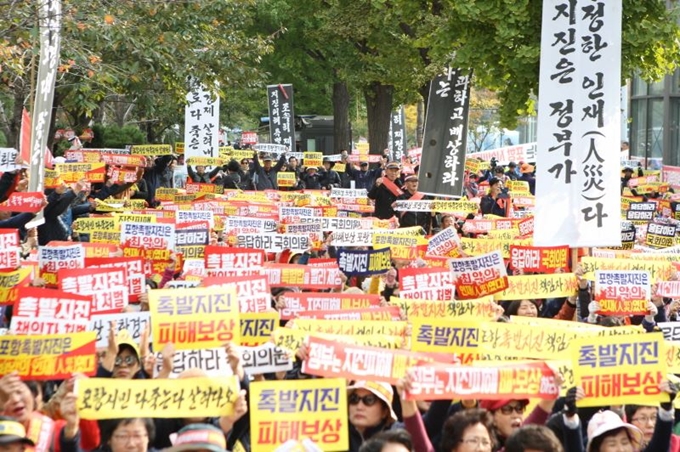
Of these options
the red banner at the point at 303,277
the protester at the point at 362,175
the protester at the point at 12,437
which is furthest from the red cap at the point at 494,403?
the protester at the point at 362,175

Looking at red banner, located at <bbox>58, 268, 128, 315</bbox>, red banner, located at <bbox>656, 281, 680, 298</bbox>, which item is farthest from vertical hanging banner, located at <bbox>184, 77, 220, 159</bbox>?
red banner, located at <bbox>58, 268, 128, 315</bbox>

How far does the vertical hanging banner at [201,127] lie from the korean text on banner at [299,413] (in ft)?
68.9

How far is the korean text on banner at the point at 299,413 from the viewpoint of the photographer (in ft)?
21.6

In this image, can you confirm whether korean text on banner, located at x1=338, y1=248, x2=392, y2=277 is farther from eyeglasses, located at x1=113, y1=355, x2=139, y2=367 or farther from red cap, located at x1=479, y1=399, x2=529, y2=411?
red cap, located at x1=479, y1=399, x2=529, y2=411

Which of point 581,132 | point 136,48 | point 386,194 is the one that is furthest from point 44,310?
point 386,194

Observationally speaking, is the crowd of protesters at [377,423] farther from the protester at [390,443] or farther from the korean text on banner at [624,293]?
the korean text on banner at [624,293]

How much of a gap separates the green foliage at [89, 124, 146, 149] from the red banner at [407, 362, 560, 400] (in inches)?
1176

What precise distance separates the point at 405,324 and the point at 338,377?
1573mm

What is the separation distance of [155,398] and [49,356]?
1111 mm

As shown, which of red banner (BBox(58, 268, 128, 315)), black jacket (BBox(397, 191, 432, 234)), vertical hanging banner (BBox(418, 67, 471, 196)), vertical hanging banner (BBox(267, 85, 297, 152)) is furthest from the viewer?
vertical hanging banner (BBox(267, 85, 297, 152))

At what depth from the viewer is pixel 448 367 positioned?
263 inches

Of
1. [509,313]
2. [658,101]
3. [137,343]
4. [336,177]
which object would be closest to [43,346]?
[137,343]

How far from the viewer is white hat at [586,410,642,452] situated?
258 inches

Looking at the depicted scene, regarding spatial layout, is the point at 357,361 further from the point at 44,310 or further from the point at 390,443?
the point at 44,310
